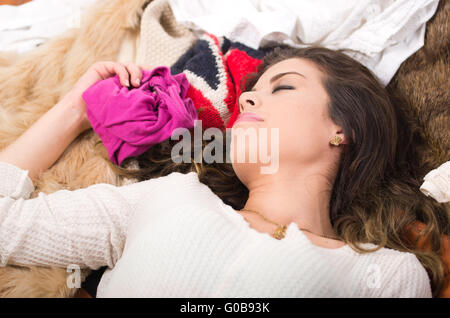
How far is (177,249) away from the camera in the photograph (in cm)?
84

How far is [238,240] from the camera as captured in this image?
2.84ft

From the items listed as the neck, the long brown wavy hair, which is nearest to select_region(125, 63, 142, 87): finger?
the long brown wavy hair

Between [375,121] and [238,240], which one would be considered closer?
[238,240]

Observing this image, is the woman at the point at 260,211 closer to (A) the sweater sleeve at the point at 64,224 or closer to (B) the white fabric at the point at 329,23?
(A) the sweater sleeve at the point at 64,224

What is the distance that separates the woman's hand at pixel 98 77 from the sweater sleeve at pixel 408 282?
965mm

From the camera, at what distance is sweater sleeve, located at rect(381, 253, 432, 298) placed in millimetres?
867

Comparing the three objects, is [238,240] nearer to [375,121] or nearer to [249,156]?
[249,156]

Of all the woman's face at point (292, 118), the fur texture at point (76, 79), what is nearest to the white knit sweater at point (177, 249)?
the fur texture at point (76, 79)

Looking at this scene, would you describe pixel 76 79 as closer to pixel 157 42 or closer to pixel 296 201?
pixel 157 42

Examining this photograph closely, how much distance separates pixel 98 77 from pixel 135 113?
0.27 m

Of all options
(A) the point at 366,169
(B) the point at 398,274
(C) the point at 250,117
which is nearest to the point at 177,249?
(C) the point at 250,117

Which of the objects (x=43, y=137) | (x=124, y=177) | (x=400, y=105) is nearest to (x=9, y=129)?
(x=43, y=137)

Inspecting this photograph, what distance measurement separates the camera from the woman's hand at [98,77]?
1257 mm
